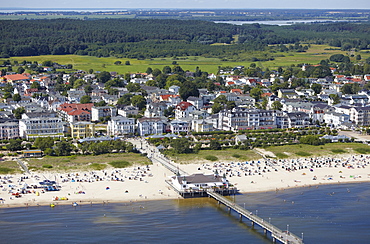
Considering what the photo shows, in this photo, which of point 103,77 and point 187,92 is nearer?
point 187,92

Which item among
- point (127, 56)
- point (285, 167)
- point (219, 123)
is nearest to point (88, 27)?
point (127, 56)

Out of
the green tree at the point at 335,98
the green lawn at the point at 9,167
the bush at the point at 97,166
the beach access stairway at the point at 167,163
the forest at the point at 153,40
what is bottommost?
the beach access stairway at the point at 167,163

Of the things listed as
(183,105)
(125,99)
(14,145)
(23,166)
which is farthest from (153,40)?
(23,166)

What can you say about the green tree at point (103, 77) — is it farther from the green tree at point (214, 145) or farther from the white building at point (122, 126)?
the green tree at point (214, 145)

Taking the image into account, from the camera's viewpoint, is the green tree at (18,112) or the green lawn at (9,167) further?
the green tree at (18,112)

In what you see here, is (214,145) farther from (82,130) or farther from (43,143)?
(43,143)

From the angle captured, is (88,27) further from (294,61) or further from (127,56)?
(294,61)

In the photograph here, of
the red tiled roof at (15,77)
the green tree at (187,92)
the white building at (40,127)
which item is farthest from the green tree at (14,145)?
the red tiled roof at (15,77)

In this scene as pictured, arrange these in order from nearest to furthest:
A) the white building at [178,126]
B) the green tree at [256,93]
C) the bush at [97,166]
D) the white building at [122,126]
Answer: the bush at [97,166] < the white building at [122,126] < the white building at [178,126] < the green tree at [256,93]
